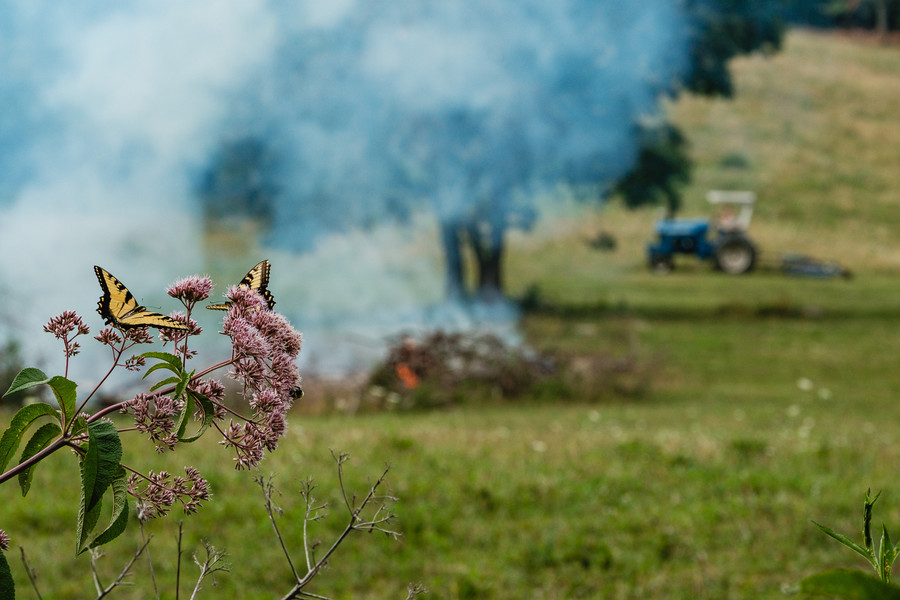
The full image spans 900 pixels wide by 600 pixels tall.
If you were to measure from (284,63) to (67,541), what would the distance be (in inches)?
264

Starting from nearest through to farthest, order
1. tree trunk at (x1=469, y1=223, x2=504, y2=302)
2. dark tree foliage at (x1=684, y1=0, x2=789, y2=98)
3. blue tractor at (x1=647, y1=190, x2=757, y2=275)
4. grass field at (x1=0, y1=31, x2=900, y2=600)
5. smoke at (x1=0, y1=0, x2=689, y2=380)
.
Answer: grass field at (x1=0, y1=31, x2=900, y2=600) < smoke at (x1=0, y1=0, x2=689, y2=380) < dark tree foliage at (x1=684, y1=0, x2=789, y2=98) < tree trunk at (x1=469, y1=223, x2=504, y2=302) < blue tractor at (x1=647, y1=190, x2=757, y2=275)

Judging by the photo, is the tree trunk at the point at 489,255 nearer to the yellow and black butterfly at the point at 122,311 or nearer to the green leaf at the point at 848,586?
the yellow and black butterfly at the point at 122,311

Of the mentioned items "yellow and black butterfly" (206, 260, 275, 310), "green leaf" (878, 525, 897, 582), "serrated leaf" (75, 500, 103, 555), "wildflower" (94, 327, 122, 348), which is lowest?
"green leaf" (878, 525, 897, 582)

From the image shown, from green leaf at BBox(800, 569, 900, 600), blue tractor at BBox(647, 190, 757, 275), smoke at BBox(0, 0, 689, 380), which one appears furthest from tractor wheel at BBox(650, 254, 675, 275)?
green leaf at BBox(800, 569, 900, 600)

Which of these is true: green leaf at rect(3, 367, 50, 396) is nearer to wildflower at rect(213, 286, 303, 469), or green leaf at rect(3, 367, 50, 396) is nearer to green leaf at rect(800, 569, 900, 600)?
wildflower at rect(213, 286, 303, 469)

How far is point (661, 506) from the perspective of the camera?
4250 mm

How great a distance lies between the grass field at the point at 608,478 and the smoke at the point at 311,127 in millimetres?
1917

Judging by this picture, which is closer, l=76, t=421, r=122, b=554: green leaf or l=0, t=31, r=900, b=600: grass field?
l=76, t=421, r=122, b=554: green leaf

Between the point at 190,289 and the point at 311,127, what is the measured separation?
951 cm

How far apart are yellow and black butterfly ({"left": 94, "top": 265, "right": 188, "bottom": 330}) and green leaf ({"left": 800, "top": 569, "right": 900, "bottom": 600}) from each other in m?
0.42

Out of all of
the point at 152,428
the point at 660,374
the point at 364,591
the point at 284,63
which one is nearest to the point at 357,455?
the point at 364,591

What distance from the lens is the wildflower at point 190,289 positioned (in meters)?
0.69

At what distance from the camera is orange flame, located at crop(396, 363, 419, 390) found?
7836 mm

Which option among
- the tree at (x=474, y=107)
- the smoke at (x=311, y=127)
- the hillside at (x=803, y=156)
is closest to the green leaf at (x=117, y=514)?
the smoke at (x=311, y=127)
